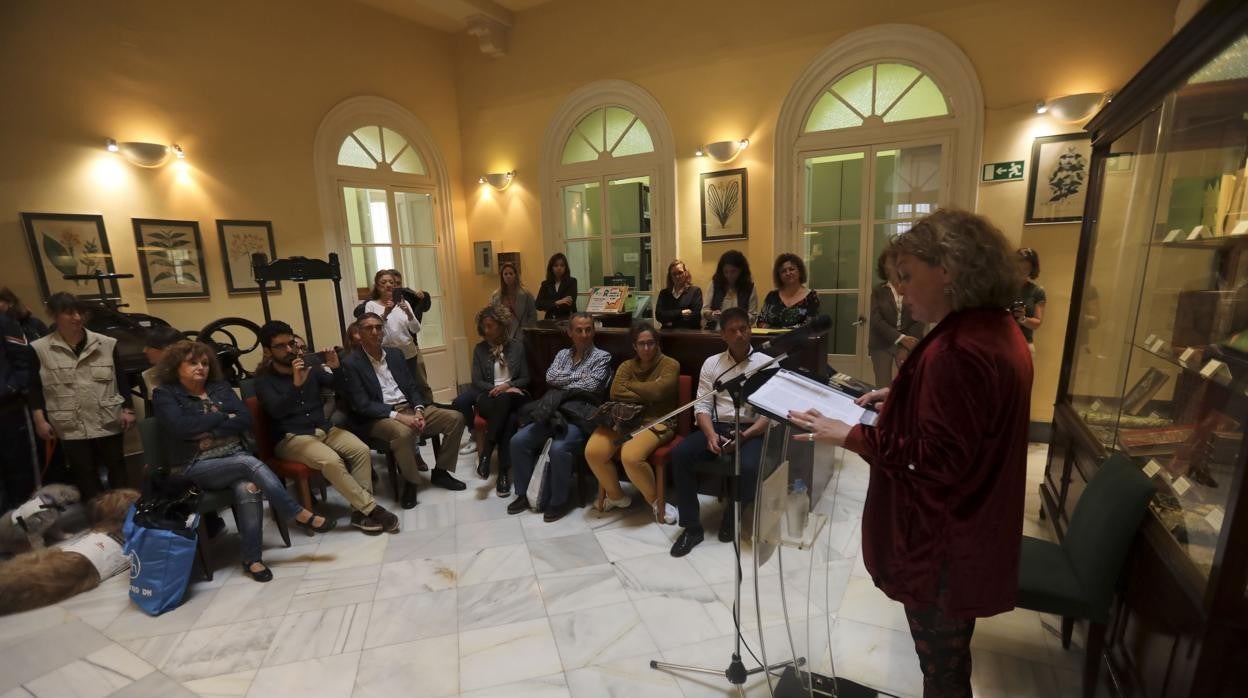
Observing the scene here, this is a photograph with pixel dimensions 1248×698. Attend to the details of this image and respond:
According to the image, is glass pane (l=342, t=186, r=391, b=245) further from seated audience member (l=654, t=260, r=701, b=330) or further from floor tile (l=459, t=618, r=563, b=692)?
floor tile (l=459, t=618, r=563, b=692)

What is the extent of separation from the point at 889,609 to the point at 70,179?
18.5 feet

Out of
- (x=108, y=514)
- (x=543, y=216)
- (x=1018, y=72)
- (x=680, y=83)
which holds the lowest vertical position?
(x=108, y=514)

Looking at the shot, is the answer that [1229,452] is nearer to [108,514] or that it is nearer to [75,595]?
[75,595]

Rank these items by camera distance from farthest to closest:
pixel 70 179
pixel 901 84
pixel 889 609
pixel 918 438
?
pixel 901 84 → pixel 70 179 → pixel 889 609 → pixel 918 438

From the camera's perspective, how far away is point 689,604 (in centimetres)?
239

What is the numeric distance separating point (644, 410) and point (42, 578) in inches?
119

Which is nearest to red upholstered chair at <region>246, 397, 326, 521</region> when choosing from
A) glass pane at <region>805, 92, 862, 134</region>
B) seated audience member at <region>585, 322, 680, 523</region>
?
seated audience member at <region>585, 322, 680, 523</region>

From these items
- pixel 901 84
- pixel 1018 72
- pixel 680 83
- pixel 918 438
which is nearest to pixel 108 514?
pixel 918 438

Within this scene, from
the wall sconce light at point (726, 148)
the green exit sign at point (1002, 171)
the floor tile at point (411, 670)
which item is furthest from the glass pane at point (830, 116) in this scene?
the floor tile at point (411, 670)

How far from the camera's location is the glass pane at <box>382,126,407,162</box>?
550 centimetres

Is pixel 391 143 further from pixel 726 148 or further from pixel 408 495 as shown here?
pixel 408 495

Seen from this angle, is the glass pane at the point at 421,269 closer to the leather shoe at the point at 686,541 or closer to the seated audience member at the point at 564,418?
the seated audience member at the point at 564,418

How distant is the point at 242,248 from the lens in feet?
14.8

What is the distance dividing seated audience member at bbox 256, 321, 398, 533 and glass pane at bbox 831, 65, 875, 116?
435 centimetres
